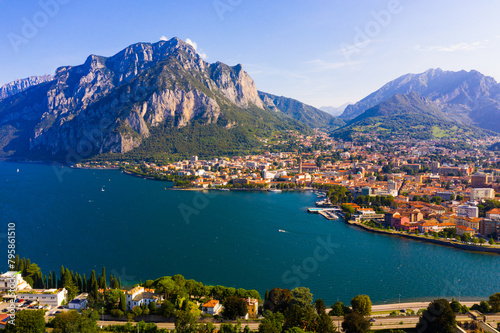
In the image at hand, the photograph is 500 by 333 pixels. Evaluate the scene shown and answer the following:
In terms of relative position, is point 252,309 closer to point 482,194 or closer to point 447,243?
point 447,243

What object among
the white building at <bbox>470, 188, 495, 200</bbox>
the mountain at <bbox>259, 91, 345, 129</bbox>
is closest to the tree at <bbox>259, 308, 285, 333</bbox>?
the white building at <bbox>470, 188, 495, 200</bbox>

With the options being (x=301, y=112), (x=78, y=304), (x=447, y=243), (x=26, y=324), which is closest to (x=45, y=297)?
(x=78, y=304)

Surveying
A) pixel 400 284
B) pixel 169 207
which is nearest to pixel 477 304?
pixel 400 284

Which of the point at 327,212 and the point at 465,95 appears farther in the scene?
the point at 465,95

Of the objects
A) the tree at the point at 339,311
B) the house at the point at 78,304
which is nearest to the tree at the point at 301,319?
the tree at the point at 339,311

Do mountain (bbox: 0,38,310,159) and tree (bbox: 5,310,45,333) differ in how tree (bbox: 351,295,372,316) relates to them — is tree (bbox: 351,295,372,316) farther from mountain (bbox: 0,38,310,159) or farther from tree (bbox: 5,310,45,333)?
mountain (bbox: 0,38,310,159)

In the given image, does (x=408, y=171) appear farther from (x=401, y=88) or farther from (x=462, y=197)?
(x=401, y=88)
